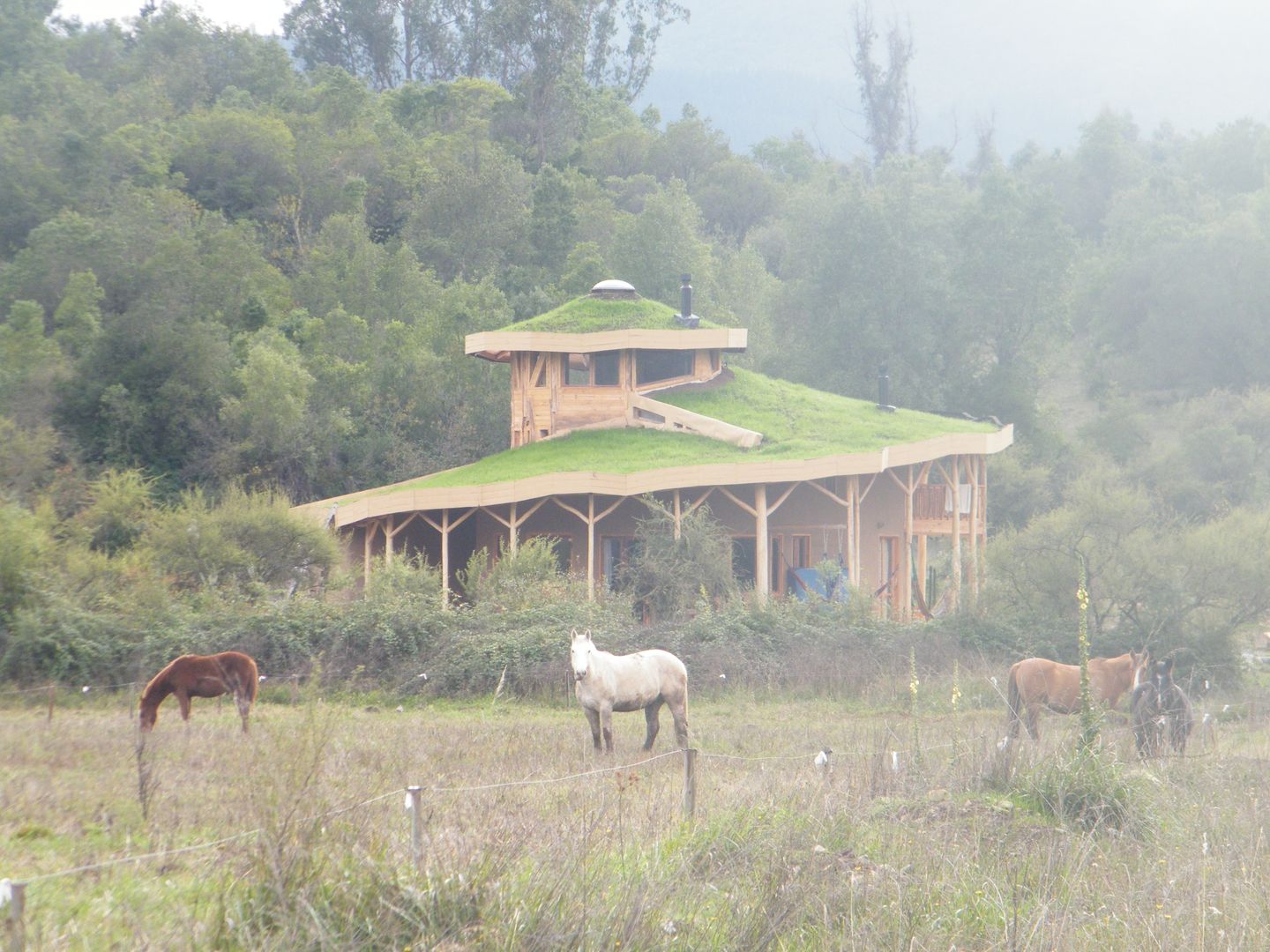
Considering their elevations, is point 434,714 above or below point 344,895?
below

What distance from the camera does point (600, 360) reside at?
104 feet

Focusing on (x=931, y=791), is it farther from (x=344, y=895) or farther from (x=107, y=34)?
(x=107, y=34)

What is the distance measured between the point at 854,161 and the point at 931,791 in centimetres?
8688

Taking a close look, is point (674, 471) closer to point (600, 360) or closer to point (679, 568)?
point (679, 568)

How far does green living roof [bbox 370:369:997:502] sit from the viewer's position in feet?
88.4

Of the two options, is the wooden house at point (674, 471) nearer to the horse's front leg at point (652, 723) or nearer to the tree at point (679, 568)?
the tree at point (679, 568)

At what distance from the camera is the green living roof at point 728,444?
26938 mm

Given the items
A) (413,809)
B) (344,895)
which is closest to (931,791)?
(413,809)

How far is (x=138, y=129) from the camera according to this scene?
51375 millimetres

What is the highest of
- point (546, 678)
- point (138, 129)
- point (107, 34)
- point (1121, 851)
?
point (107, 34)

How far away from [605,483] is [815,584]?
6229 millimetres

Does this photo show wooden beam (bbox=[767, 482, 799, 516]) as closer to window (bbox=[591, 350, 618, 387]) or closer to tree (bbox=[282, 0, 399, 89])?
window (bbox=[591, 350, 618, 387])

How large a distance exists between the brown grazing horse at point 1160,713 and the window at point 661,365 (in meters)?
18.5

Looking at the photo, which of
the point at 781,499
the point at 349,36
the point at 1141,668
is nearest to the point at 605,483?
the point at 781,499
